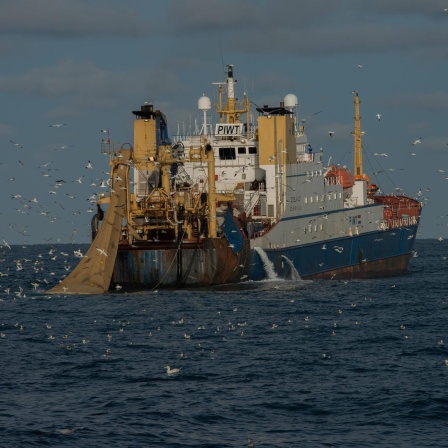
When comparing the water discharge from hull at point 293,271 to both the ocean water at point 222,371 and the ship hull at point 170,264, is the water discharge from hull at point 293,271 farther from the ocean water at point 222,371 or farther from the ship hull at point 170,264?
the ocean water at point 222,371

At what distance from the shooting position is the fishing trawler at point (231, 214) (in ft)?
198

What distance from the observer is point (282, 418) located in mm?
30031

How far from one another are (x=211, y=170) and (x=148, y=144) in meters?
9.71

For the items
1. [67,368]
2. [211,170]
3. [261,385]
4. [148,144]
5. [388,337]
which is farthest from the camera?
[148,144]

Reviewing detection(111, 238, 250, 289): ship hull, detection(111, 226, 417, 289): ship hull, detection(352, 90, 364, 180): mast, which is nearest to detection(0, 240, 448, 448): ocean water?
detection(111, 238, 250, 289): ship hull

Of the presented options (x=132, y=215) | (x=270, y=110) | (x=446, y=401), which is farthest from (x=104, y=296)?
(x=446, y=401)

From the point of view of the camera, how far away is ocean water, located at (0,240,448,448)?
28734mm

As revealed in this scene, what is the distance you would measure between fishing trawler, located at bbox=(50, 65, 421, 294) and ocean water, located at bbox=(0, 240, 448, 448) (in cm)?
219

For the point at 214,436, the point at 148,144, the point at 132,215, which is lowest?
the point at 214,436

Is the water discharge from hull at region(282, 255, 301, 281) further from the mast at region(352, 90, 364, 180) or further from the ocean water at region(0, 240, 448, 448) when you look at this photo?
the mast at region(352, 90, 364, 180)

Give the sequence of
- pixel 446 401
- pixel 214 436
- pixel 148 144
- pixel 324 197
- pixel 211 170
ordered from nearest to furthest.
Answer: pixel 214 436 → pixel 446 401 → pixel 211 170 → pixel 148 144 → pixel 324 197

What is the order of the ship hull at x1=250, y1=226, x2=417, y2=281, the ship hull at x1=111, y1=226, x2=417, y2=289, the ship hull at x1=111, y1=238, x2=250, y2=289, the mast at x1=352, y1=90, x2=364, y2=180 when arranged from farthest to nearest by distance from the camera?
the mast at x1=352, y1=90, x2=364, y2=180 → the ship hull at x1=250, y1=226, x2=417, y2=281 → the ship hull at x1=111, y1=226, x2=417, y2=289 → the ship hull at x1=111, y1=238, x2=250, y2=289

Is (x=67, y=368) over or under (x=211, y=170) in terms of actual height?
under

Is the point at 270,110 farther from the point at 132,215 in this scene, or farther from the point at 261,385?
the point at 261,385
